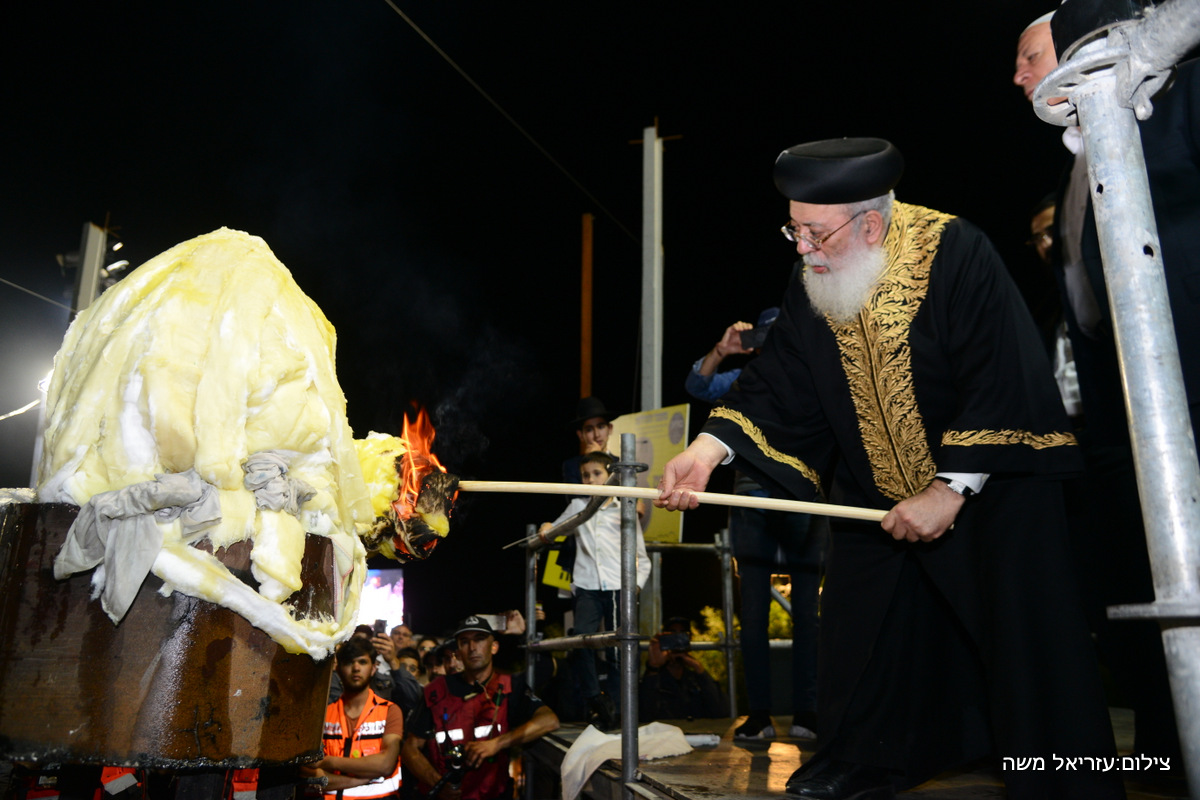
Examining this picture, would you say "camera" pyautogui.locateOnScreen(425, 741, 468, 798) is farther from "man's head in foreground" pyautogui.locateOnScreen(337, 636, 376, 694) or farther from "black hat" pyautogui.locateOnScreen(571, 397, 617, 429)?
"black hat" pyautogui.locateOnScreen(571, 397, 617, 429)

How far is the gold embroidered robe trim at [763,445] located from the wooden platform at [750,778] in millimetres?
1221

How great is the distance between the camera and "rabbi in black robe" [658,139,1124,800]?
253 cm

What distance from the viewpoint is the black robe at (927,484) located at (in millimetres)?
2512

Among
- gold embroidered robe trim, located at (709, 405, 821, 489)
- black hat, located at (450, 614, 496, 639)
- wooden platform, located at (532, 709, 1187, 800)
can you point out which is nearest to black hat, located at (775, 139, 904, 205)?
gold embroidered robe trim, located at (709, 405, 821, 489)

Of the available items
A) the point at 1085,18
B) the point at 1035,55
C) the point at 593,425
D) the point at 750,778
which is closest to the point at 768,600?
the point at 750,778

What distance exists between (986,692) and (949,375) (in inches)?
46.8

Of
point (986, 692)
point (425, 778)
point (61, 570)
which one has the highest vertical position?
point (61, 570)

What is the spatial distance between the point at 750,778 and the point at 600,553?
2.78 m

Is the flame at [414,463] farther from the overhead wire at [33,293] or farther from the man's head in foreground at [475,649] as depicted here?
the overhead wire at [33,293]

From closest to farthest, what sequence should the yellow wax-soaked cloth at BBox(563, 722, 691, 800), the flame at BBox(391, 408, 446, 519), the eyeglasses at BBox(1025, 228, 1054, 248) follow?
the flame at BBox(391, 408, 446, 519) → the yellow wax-soaked cloth at BBox(563, 722, 691, 800) → the eyeglasses at BBox(1025, 228, 1054, 248)

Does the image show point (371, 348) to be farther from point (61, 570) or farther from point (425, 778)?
point (61, 570)

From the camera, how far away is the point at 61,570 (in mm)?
1904

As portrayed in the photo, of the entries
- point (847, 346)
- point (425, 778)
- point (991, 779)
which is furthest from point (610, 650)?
point (847, 346)

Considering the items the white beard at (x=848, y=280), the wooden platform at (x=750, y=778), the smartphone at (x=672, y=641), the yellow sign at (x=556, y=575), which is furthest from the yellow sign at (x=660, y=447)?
the white beard at (x=848, y=280)
